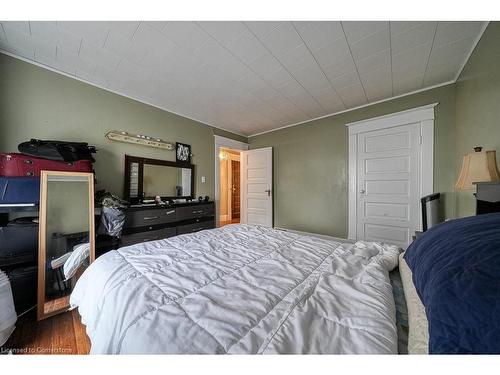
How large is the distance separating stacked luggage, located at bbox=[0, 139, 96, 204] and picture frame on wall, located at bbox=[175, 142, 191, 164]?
1.33m

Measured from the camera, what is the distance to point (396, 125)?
102 inches

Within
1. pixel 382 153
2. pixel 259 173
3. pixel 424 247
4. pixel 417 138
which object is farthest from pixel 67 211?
pixel 417 138

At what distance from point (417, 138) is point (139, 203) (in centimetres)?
391

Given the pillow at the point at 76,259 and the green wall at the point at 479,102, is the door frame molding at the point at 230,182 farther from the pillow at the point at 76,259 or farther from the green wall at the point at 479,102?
the green wall at the point at 479,102

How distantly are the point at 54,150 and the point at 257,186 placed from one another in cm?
313

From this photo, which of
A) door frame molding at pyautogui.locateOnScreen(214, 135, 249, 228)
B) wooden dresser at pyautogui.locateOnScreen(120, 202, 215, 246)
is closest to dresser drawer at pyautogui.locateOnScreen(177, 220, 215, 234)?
wooden dresser at pyautogui.locateOnScreen(120, 202, 215, 246)

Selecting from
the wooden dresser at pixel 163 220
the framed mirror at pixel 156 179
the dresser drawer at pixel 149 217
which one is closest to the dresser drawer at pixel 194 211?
the wooden dresser at pixel 163 220

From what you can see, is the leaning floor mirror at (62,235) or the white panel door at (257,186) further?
the white panel door at (257,186)

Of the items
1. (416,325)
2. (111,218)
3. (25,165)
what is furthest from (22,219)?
(416,325)

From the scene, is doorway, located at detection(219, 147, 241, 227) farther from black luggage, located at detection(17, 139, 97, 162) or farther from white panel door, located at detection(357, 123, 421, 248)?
black luggage, located at detection(17, 139, 97, 162)

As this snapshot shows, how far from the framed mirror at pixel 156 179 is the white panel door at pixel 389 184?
113 inches

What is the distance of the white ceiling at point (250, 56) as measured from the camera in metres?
1.47

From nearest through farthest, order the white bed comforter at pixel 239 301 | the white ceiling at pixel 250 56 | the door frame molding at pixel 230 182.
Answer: the white bed comforter at pixel 239 301
the white ceiling at pixel 250 56
the door frame molding at pixel 230 182

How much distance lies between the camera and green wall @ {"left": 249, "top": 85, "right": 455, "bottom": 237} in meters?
2.30
